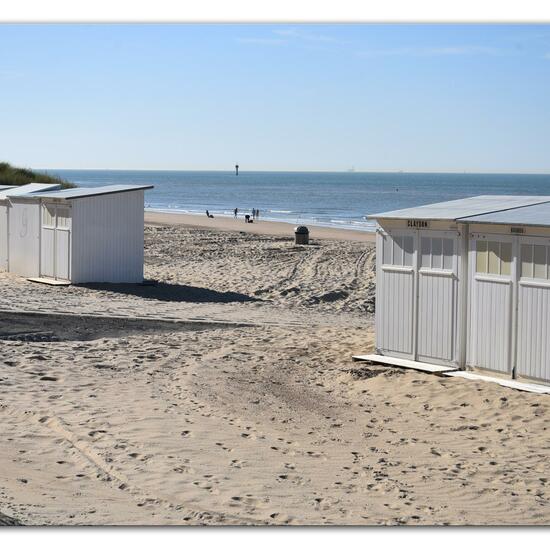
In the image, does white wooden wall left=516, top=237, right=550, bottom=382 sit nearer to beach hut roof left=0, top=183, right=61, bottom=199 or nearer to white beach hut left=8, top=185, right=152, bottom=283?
white beach hut left=8, top=185, right=152, bottom=283

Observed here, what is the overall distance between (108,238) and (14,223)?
2.42 metres

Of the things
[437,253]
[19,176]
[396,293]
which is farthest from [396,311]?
[19,176]

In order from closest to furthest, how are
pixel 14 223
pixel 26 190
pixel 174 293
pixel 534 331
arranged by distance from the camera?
pixel 534 331 → pixel 174 293 → pixel 14 223 → pixel 26 190

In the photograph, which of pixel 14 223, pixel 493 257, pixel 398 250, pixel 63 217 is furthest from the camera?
pixel 14 223

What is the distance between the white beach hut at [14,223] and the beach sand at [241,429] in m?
4.82

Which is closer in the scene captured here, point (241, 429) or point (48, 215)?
point (241, 429)

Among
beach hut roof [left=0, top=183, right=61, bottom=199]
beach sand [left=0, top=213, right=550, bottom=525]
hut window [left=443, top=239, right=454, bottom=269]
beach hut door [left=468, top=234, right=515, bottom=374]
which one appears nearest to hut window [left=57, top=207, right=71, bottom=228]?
beach hut roof [left=0, top=183, right=61, bottom=199]

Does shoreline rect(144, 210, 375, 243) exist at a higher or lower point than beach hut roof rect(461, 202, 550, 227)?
lower

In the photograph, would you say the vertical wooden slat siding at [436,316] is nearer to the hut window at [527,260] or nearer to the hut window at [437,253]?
the hut window at [437,253]

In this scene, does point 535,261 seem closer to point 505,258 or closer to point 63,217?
point 505,258

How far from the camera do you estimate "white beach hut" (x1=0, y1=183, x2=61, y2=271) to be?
2053 cm

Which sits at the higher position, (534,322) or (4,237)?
(4,237)

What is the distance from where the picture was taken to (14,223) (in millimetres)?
21000
